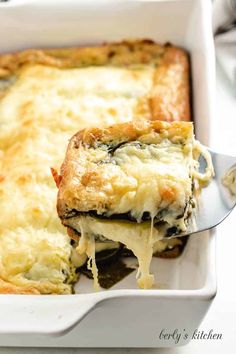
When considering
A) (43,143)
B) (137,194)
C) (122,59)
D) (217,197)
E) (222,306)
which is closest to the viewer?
(137,194)

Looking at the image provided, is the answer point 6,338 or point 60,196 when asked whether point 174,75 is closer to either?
point 60,196

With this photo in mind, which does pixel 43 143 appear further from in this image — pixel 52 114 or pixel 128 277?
pixel 128 277

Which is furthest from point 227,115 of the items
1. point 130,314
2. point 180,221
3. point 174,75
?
point 130,314

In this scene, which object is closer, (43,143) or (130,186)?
(130,186)

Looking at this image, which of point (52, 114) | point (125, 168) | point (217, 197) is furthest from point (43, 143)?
point (217, 197)

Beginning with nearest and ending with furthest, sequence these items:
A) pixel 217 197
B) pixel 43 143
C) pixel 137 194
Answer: pixel 137 194
pixel 217 197
pixel 43 143

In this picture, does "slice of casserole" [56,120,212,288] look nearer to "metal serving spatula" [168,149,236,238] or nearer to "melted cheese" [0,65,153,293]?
"metal serving spatula" [168,149,236,238]
